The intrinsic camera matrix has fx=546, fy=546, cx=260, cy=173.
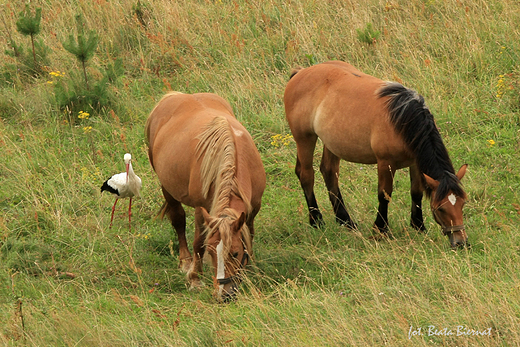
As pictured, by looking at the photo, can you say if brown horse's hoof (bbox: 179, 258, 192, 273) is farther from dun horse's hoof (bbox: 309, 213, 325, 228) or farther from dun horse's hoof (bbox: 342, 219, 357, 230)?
dun horse's hoof (bbox: 342, 219, 357, 230)

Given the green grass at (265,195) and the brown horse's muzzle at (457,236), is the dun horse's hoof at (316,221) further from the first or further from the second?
the brown horse's muzzle at (457,236)

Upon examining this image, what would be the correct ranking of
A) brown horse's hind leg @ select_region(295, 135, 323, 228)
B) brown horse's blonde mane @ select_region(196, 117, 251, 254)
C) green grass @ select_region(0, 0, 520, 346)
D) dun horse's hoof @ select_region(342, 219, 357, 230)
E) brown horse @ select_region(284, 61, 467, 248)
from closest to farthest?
green grass @ select_region(0, 0, 520, 346) → brown horse's blonde mane @ select_region(196, 117, 251, 254) → brown horse @ select_region(284, 61, 467, 248) → dun horse's hoof @ select_region(342, 219, 357, 230) → brown horse's hind leg @ select_region(295, 135, 323, 228)

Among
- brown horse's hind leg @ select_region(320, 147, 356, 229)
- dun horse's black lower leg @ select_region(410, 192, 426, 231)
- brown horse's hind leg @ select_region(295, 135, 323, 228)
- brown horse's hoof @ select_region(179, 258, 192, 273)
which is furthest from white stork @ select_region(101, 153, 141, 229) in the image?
dun horse's black lower leg @ select_region(410, 192, 426, 231)

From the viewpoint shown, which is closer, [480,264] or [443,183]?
[480,264]

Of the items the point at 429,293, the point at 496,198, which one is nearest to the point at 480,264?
the point at 429,293

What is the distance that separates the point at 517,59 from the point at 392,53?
1713 mm

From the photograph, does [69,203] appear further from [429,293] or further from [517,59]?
[517,59]

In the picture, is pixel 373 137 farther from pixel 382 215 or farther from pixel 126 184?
pixel 126 184

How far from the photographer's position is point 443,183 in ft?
14.6

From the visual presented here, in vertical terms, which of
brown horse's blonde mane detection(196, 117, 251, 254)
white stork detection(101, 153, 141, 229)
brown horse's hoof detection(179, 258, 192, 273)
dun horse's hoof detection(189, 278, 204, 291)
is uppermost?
brown horse's blonde mane detection(196, 117, 251, 254)

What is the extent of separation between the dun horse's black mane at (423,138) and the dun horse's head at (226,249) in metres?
1.72

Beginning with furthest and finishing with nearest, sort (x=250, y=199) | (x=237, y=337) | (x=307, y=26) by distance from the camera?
(x=307, y=26) → (x=250, y=199) → (x=237, y=337)

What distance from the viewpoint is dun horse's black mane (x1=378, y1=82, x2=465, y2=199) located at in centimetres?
450

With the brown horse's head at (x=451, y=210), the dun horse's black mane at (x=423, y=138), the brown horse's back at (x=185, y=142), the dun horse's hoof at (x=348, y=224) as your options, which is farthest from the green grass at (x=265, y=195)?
the brown horse's back at (x=185, y=142)
